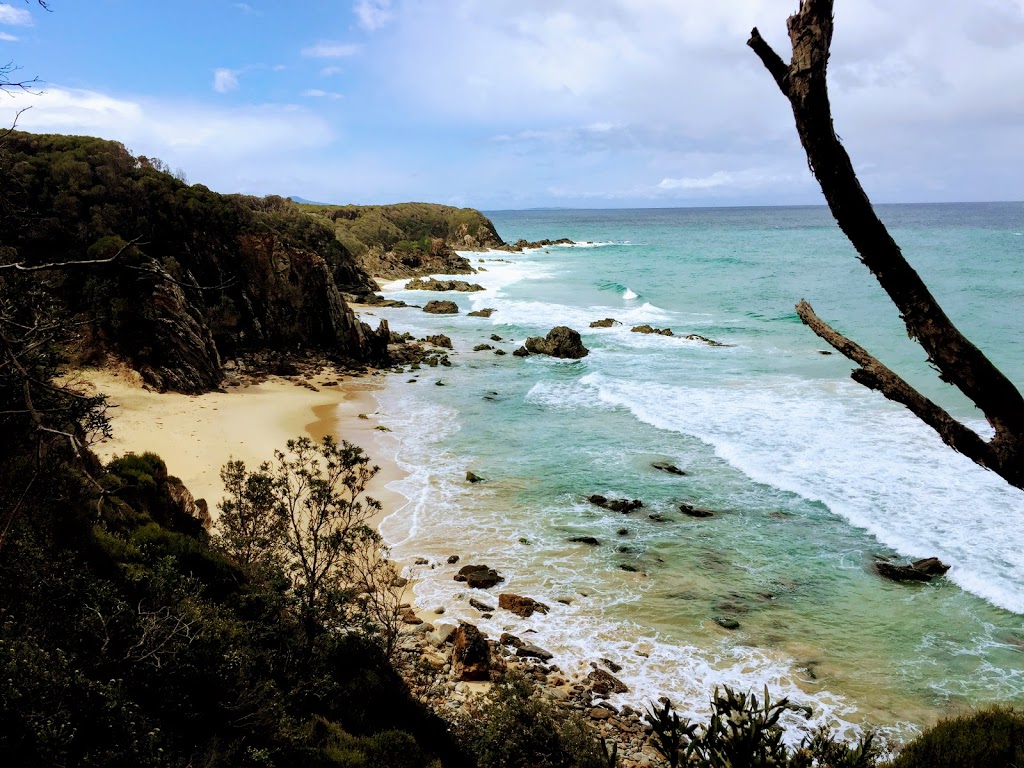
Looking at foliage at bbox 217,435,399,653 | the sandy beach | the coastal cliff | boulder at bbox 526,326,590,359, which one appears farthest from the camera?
boulder at bbox 526,326,590,359

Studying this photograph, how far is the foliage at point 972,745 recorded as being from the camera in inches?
260

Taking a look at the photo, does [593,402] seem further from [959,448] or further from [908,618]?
[959,448]

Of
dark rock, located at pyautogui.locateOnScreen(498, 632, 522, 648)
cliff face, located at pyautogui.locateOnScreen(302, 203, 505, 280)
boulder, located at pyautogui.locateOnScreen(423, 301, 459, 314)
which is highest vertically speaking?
cliff face, located at pyautogui.locateOnScreen(302, 203, 505, 280)

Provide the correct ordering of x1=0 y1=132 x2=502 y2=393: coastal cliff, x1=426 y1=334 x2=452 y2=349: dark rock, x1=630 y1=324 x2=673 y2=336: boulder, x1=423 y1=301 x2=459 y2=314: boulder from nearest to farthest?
x1=0 y1=132 x2=502 y2=393: coastal cliff < x1=426 y1=334 x2=452 y2=349: dark rock < x1=630 y1=324 x2=673 y2=336: boulder < x1=423 y1=301 x2=459 y2=314: boulder

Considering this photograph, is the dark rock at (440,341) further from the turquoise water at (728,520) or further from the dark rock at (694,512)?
the dark rock at (694,512)

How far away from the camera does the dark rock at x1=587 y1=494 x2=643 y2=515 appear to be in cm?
1598

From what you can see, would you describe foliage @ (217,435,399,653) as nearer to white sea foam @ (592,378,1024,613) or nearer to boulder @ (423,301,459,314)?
white sea foam @ (592,378,1024,613)

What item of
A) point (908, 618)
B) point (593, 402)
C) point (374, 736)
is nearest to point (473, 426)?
point (593, 402)

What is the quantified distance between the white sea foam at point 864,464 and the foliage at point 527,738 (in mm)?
9628

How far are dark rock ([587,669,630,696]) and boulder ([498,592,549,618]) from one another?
193 centimetres

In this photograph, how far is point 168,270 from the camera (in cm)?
2641

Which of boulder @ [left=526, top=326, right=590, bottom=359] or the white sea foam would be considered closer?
the white sea foam

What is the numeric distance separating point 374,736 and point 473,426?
16190mm

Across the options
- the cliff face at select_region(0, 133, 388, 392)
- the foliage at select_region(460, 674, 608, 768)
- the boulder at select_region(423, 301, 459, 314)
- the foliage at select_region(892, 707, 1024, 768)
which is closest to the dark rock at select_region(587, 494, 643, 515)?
the foliage at select_region(460, 674, 608, 768)
